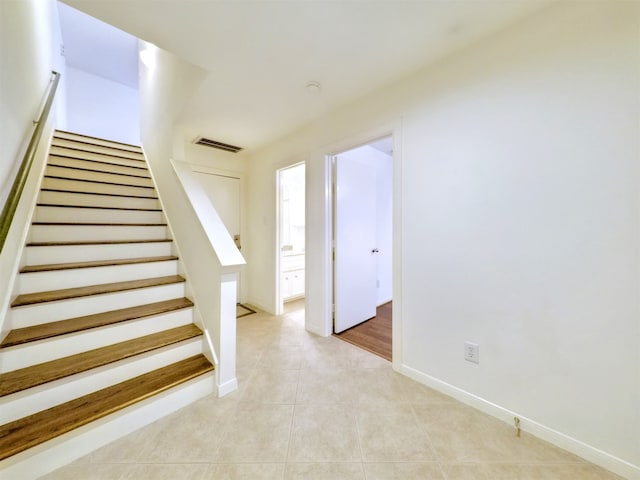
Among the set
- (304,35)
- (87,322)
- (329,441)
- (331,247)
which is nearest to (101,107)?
(87,322)

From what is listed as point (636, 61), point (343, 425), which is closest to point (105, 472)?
point (343, 425)

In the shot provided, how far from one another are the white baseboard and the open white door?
108 centimetres

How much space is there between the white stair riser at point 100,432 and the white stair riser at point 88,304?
Answer: 0.74 meters

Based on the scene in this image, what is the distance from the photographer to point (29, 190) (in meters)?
1.77

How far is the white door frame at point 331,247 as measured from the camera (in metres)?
1.84

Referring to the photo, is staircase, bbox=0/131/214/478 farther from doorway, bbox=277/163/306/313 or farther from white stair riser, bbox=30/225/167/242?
doorway, bbox=277/163/306/313

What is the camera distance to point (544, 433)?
49.6 inches

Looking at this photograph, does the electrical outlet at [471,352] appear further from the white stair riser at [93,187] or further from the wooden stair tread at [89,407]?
the white stair riser at [93,187]

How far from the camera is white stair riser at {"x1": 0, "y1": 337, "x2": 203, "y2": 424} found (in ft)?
3.69

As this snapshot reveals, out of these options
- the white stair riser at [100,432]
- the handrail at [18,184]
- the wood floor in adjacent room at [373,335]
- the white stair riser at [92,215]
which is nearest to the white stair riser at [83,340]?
the white stair riser at [100,432]

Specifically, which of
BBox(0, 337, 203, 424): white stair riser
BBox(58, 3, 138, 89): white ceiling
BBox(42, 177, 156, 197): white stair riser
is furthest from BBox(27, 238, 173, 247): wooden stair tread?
BBox(58, 3, 138, 89): white ceiling

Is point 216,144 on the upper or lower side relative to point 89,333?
upper

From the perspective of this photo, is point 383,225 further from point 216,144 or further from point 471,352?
point 216,144

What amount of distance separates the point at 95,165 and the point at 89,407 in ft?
8.79
